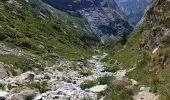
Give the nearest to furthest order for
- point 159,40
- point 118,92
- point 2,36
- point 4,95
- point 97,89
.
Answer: point 118,92, point 4,95, point 97,89, point 159,40, point 2,36

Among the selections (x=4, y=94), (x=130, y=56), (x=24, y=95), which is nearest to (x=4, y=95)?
(x=4, y=94)

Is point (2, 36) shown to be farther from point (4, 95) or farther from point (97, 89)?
point (4, 95)

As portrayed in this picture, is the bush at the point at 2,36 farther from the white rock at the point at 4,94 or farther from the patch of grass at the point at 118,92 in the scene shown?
the patch of grass at the point at 118,92

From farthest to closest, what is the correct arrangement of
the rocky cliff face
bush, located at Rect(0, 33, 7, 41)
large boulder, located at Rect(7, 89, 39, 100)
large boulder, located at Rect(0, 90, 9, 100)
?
bush, located at Rect(0, 33, 7, 41) < the rocky cliff face < large boulder, located at Rect(0, 90, 9, 100) < large boulder, located at Rect(7, 89, 39, 100)

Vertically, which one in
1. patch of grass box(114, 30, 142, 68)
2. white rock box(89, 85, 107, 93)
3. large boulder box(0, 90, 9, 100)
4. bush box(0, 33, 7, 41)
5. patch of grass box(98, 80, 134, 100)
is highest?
large boulder box(0, 90, 9, 100)

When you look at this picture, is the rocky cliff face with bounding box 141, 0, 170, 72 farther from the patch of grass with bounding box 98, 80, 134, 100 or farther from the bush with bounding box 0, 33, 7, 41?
the bush with bounding box 0, 33, 7, 41

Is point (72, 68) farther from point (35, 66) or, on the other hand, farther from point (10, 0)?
point (10, 0)

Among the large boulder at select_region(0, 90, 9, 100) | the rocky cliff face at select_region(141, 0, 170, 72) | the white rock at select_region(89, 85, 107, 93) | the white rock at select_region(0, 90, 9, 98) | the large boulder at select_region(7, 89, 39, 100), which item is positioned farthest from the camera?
the rocky cliff face at select_region(141, 0, 170, 72)

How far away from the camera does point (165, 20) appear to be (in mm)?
54312

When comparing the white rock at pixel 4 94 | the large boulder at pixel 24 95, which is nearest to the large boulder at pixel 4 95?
the white rock at pixel 4 94

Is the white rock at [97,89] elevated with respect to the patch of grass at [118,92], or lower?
lower

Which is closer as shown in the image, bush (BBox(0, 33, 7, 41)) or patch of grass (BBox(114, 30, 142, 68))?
patch of grass (BBox(114, 30, 142, 68))

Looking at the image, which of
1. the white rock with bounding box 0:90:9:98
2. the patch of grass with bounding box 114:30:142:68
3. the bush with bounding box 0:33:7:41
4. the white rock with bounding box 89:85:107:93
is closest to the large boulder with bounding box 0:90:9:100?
Answer: the white rock with bounding box 0:90:9:98

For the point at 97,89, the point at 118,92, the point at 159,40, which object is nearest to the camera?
the point at 118,92
